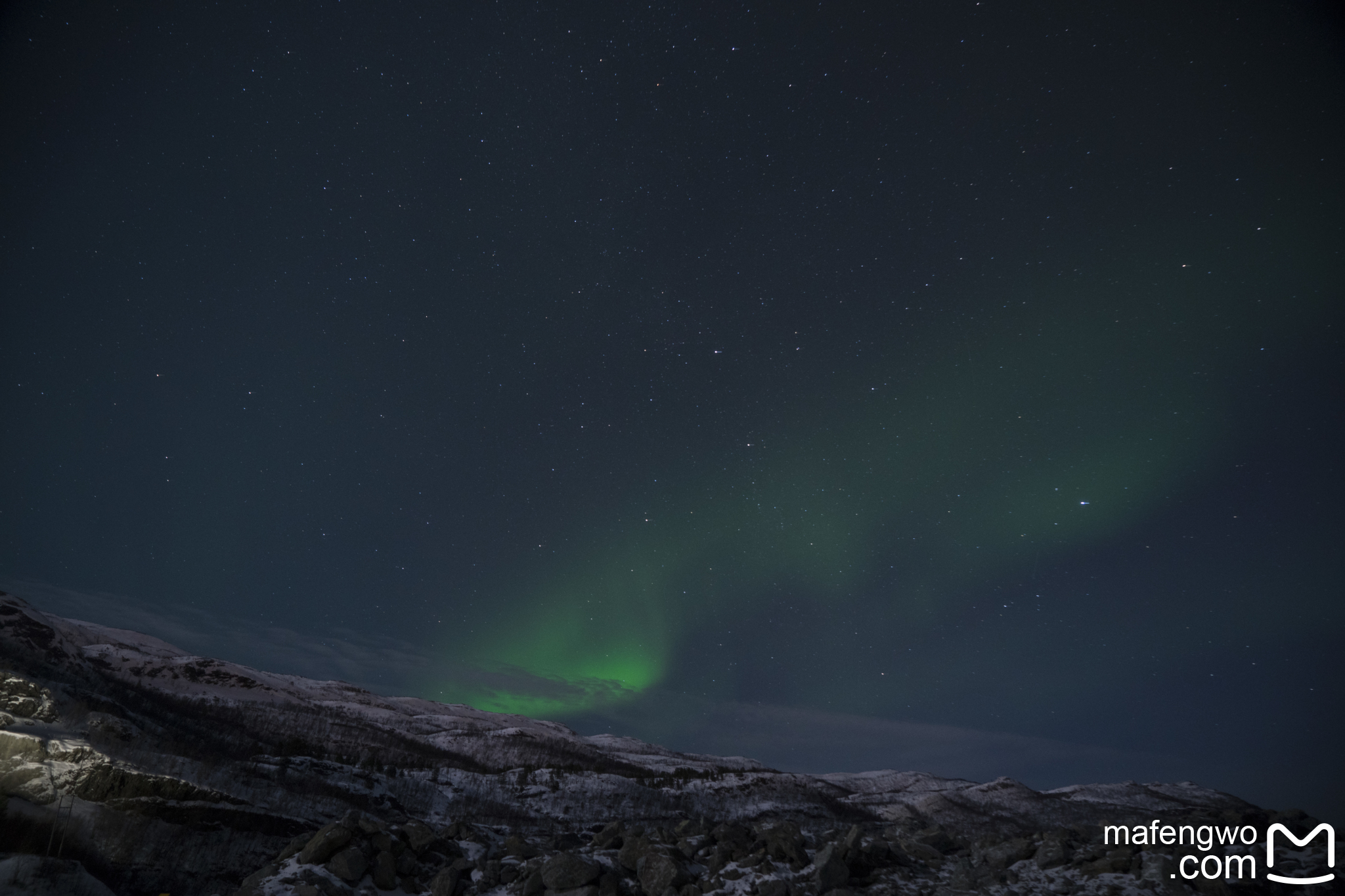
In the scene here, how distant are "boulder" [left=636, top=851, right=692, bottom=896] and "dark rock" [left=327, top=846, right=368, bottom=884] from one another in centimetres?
712

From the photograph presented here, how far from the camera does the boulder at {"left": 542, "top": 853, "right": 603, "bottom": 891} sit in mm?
14789

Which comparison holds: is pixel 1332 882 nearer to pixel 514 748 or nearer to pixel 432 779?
pixel 432 779

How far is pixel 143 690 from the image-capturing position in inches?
1676

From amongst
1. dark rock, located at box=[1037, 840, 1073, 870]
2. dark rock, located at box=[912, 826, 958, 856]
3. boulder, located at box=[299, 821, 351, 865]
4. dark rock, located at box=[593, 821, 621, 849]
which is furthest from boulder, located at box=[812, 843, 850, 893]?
boulder, located at box=[299, 821, 351, 865]

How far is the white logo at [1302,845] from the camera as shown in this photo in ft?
43.5

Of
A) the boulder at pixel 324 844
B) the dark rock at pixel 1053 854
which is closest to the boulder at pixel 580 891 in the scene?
the boulder at pixel 324 844

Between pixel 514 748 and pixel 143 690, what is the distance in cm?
3010

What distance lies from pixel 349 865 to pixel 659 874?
783 cm

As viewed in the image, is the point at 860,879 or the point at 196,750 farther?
the point at 196,750

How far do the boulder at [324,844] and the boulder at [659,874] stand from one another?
7.84m

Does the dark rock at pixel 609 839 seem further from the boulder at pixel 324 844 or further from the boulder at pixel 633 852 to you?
the boulder at pixel 324 844

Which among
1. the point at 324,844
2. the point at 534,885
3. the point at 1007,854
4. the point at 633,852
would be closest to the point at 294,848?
the point at 324,844

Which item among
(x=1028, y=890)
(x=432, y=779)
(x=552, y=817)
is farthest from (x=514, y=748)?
(x=1028, y=890)

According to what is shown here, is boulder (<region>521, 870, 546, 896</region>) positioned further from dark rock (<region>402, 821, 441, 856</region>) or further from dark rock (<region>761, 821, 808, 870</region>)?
dark rock (<region>761, 821, 808, 870</region>)
